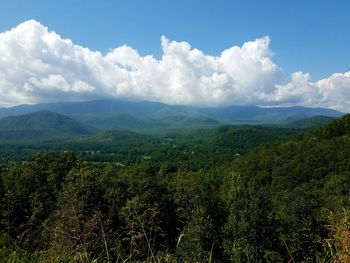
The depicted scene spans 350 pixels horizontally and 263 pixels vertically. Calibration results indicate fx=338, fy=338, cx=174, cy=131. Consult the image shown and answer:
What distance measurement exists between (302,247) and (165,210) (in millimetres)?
10399

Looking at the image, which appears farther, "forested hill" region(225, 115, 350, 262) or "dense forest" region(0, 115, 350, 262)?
"forested hill" region(225, 115, 350, 262)

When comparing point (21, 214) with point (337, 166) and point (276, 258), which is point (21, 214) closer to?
point (276, 258)

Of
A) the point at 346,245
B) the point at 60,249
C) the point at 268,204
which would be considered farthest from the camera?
the point at 268,204

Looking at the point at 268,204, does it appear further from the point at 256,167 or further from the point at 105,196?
the point at 256,167

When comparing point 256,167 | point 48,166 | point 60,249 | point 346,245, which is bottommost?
point 256,167

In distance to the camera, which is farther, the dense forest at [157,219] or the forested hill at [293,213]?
the forested hill at [293,213]

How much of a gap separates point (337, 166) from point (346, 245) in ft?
180

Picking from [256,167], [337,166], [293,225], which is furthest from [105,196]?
[256,167]

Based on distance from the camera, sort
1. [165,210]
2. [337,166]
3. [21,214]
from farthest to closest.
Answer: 1. [337,166]
2. [165,210]
3. [21,214]

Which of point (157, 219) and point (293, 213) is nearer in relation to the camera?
point (157, 219)

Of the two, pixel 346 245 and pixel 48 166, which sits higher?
pixel 346 245

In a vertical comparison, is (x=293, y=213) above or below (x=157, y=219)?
below

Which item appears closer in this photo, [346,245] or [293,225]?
[346,245]

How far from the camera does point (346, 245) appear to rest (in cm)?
340
